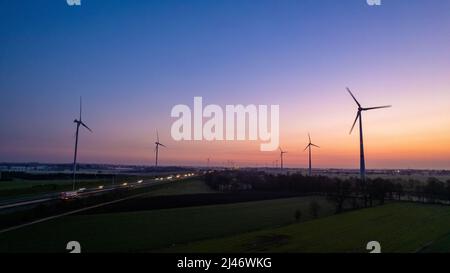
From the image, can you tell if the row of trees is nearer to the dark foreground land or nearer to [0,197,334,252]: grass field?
the dark foreground land

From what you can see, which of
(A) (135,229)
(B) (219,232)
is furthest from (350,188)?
(A) (135,229)

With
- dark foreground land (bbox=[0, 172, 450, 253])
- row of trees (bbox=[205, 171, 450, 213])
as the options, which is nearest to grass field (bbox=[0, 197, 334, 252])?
dark foreground land (bbox=[0, 172, 450, 253])

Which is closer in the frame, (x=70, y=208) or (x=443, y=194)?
(x=70, y=208)

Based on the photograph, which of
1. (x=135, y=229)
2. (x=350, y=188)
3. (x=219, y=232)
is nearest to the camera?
(x=135, y=229)

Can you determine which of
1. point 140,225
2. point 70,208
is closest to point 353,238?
point 140,225

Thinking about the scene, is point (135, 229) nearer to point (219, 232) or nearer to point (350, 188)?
point (219, 232)

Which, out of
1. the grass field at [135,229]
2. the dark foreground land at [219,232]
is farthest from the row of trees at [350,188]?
the grass field at [135,229]
